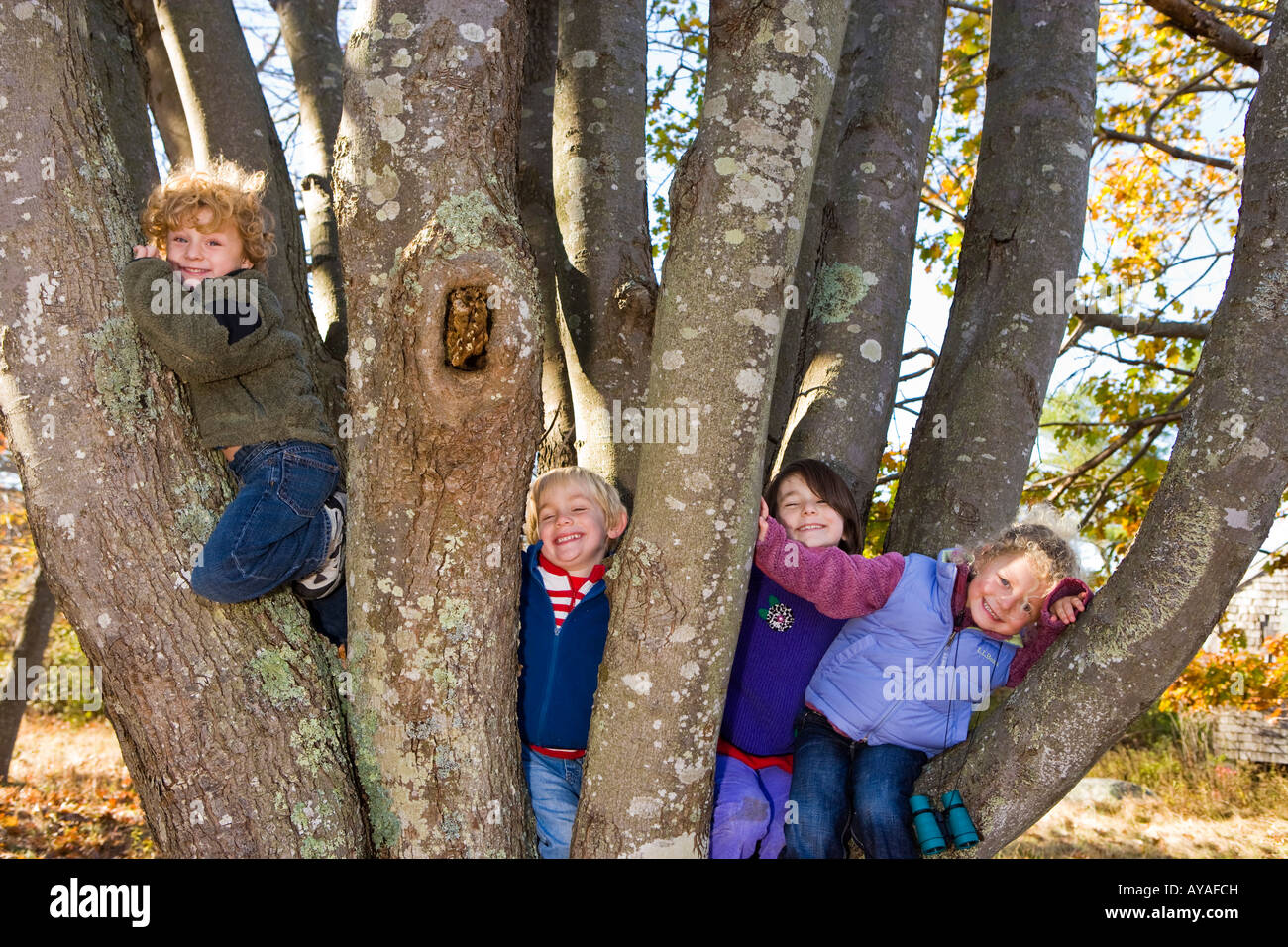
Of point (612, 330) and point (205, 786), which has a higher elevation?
point (612, 330)

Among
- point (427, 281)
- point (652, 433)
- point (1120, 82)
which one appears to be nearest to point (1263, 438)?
point (652, 433)

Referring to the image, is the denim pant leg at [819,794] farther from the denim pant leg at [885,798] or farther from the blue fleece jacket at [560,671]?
the blue fleece jacket at [560,671]

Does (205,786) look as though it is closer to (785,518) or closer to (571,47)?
(785,518)

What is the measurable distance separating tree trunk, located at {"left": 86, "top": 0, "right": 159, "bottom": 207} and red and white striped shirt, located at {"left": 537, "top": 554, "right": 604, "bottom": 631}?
2.34 meters

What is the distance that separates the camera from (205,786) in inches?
86.6

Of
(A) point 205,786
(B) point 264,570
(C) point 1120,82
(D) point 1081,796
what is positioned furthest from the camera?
(D) point 1081,796

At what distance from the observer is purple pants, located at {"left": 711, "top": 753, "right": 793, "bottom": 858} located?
271 centimetres

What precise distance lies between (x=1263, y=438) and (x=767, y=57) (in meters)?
1.51

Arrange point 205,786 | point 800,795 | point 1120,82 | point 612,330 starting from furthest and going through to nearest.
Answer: point 1120,82
point 612,330
point 800,795
point 205,786

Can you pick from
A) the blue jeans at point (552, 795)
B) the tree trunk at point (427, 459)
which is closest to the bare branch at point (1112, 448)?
the blue jeans at point (552, 795)

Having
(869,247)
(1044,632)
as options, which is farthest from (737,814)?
(869,247)

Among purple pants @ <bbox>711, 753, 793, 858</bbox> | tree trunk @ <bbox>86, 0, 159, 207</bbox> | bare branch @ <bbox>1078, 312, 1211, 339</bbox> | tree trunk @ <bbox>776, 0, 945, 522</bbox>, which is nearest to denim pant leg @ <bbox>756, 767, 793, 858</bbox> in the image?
purple pants @ <bbox>711, 753, 793, 858</bbox>

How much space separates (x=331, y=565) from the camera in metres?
2.77

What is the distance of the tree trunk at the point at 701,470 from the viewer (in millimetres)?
2342
